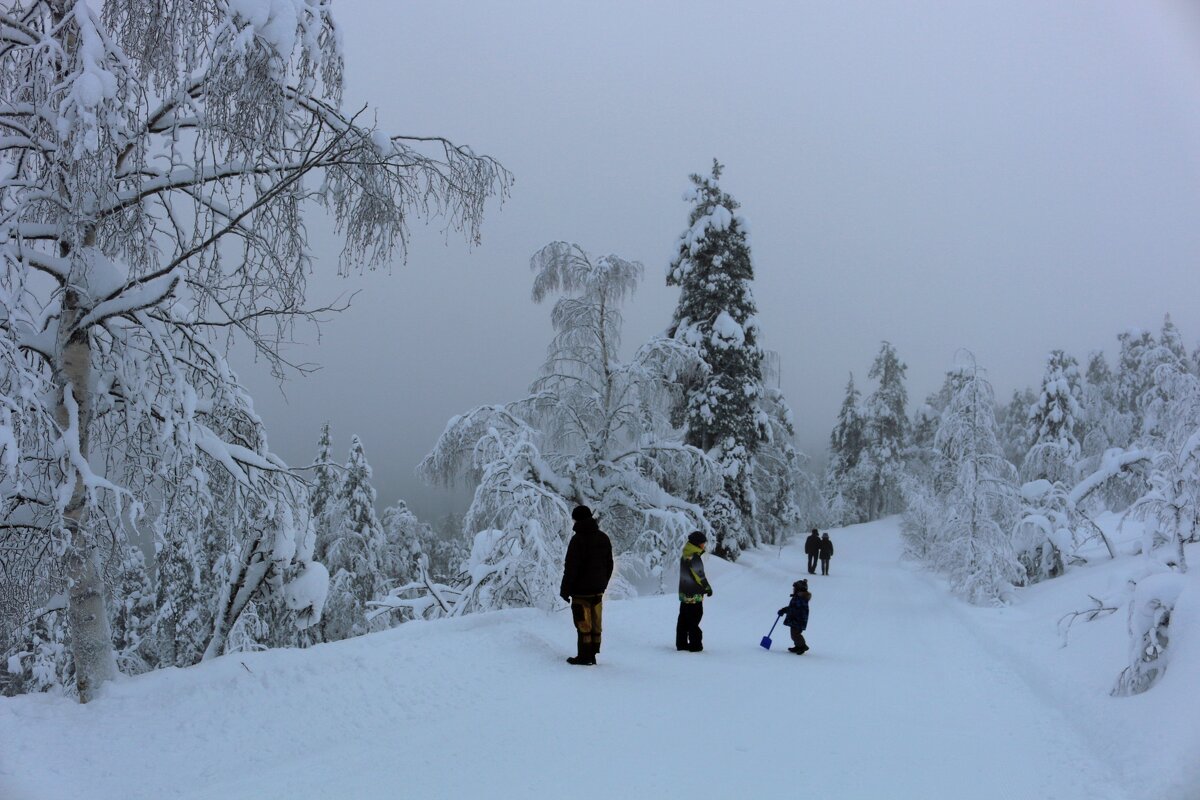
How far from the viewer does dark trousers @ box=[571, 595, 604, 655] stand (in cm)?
775

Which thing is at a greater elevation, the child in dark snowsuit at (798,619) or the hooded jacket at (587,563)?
the hooded jacket at (587,563)

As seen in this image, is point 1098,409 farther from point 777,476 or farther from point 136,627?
point 136,627

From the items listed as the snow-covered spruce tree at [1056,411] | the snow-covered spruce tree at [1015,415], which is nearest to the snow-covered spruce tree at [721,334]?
the snow-covered spruce tree at [1056,411]

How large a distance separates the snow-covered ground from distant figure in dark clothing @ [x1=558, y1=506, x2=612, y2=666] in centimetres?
34

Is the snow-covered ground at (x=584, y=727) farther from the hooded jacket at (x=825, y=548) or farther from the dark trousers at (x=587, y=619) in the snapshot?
the hooded jacket at (x=825, y=548)

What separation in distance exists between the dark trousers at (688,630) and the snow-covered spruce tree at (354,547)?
1979 centimetres

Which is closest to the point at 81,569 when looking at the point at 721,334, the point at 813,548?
the point at 721,334

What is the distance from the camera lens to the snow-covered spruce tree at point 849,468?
60.1m

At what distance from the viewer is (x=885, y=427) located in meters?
58.9

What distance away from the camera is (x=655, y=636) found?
1027 cm

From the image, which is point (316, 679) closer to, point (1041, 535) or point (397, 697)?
point (397, 697)

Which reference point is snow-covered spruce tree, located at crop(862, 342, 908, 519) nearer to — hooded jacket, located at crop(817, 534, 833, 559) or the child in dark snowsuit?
hooded jacket, located at crop(817, 534, 833, 559)

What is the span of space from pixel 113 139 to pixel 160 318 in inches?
64.7

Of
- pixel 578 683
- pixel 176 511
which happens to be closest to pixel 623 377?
pixel 578 683
